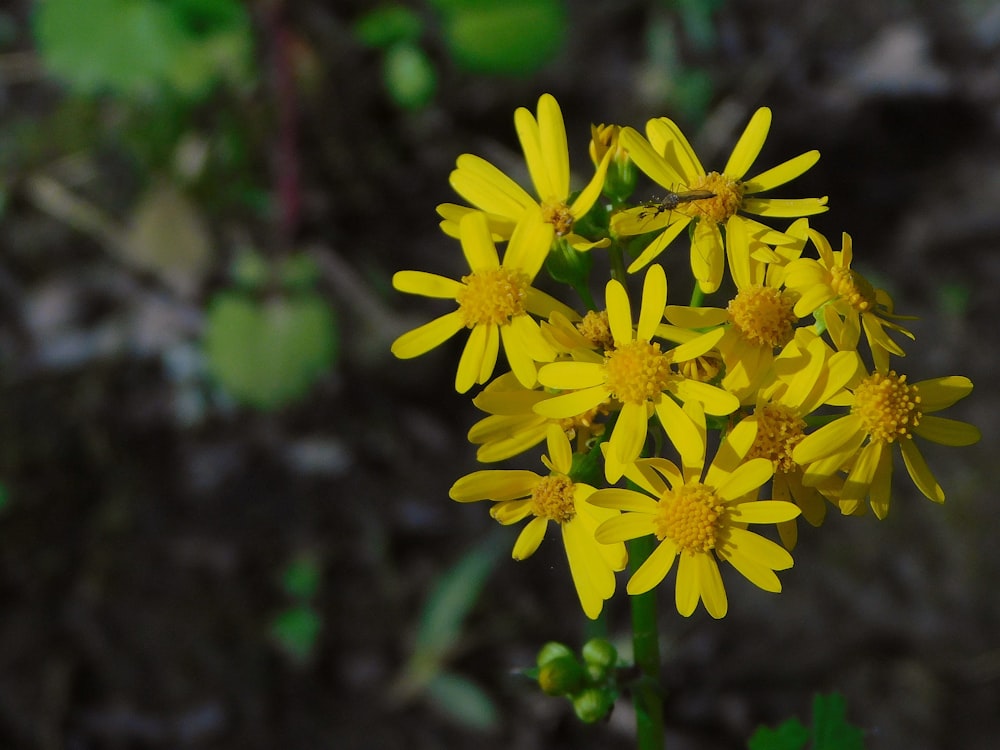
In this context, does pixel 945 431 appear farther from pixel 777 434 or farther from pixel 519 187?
pixel 519 187

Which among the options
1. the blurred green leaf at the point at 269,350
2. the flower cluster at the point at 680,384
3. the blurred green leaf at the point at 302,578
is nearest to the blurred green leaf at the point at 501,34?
the blurred green leaf at the point at 269,350

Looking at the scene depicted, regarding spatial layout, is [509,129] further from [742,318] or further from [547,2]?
[742,318]

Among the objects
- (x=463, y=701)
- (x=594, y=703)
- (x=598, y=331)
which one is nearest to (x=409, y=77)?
(x=463, y=701)

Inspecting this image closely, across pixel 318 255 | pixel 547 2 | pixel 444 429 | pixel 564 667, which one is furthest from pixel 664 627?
pixel 547 2

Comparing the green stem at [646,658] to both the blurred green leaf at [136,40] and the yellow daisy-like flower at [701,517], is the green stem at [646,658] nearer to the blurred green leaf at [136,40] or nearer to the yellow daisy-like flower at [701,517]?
the yellow daisy-like flower at [701,517]

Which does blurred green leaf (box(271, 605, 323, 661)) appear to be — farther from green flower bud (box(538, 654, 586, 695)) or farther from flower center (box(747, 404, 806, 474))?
flower center (box(747, 404, 806, 474))

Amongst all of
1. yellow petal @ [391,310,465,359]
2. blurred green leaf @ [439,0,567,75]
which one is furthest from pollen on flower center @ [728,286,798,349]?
blurred green leaf @ [439,0,567,75]

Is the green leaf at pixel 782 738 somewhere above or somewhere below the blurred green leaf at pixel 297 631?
below

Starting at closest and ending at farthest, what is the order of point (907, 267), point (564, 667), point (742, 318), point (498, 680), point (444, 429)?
point (742, 318) < point (564, 667) < point (498, 680) < point (444, 429) < point (907, 267)
